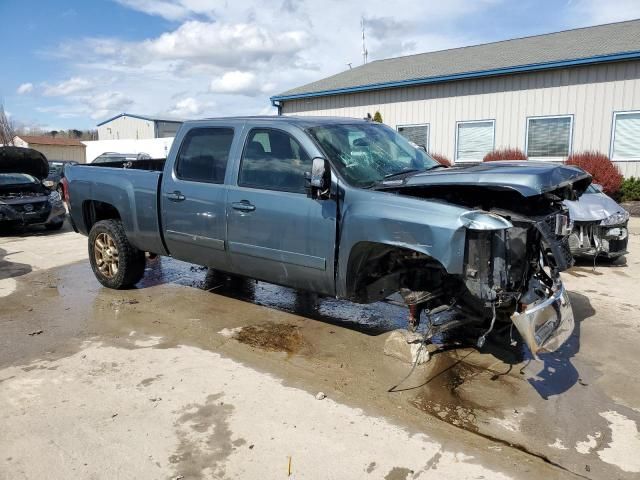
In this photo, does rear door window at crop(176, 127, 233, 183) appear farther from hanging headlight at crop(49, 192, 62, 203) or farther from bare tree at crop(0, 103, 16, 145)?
bare tree at crop(0, 103, 16, 145)

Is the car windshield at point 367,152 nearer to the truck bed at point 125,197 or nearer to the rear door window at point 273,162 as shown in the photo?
the rear door window at point 273,162

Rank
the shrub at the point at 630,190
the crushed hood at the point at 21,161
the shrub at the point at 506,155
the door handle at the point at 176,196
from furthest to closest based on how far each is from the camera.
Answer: the crushed hood at the point at 21,161 → the shrub at the point at 506,155 → the shrub at the point at 630,190 → the door handle at the point at 176,196

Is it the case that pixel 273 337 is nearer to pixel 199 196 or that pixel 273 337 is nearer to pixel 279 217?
pixel 279 217

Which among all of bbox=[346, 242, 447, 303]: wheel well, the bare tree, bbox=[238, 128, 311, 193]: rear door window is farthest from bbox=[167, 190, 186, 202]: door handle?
the bare tree

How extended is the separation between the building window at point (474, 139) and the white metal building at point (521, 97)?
0.03m

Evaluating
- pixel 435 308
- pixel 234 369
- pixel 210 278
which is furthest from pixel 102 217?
pixel 435 308

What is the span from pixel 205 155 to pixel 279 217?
1.30m

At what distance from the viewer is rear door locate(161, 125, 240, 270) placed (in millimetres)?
5148

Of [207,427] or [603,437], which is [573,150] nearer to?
[603,437]

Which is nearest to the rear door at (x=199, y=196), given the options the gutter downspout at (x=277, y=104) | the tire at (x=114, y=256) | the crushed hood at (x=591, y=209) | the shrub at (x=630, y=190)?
the tire at (x=114, y=256)

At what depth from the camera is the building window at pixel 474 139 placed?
15.8 meters

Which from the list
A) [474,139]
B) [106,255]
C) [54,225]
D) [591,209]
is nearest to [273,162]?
[106,255]

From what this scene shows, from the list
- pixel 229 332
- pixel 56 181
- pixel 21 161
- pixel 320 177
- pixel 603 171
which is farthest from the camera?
pixel 56 181

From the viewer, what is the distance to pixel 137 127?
171ft
